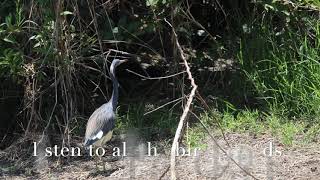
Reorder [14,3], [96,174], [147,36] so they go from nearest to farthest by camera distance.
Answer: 1. [96,174]
2. [14,3]
3. [147,36]

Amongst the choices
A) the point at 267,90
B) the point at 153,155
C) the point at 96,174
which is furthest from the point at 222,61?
the point at 96,174

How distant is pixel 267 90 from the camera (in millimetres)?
6797

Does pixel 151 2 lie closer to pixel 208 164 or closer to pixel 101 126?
pixel 101 126

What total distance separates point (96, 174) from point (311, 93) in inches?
82.9

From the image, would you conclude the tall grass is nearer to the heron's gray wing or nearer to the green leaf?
the green leaf

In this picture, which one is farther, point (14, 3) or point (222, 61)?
point (222, 61)

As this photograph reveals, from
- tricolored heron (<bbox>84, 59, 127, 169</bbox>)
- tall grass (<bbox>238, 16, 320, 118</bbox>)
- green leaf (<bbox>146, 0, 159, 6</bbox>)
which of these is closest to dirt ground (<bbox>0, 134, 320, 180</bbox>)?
tricolored heron (<bbox>84, 59, 127, 169</bbox>)

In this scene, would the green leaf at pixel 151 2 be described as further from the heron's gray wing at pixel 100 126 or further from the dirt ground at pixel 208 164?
the dirt ground at pixel 208 164

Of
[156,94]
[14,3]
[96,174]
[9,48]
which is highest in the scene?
[14,3]

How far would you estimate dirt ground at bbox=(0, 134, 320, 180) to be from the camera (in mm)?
5590

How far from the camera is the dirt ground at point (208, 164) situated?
559 cm

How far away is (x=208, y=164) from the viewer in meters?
5.81

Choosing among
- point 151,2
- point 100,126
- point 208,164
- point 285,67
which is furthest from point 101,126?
point 285,67

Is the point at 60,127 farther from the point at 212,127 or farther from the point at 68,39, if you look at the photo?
the point at 212,127
